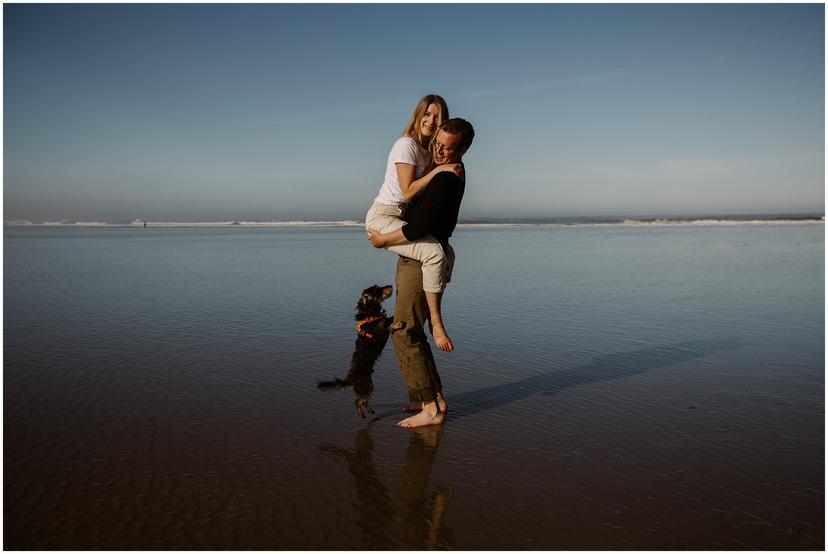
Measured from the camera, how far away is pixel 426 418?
162 inches

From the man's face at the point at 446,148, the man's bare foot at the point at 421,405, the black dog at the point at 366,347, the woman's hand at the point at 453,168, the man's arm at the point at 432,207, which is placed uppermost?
the man's face at the point at 446,148

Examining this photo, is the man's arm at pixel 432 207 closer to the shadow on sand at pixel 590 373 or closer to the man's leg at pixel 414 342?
the man's leg at pixel 414 342

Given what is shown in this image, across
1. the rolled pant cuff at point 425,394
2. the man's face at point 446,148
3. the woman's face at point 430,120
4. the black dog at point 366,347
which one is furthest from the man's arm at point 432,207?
the rolled pant cuff at point 425,394

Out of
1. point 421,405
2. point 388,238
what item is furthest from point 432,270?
point 421,405

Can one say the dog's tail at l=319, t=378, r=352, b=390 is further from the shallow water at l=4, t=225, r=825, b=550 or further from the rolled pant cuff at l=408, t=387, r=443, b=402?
the rolled pant cuff at l=408, t=387, r=443, b=402

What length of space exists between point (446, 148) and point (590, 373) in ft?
8.34

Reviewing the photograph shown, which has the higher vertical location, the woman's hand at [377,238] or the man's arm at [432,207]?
the man's arm at [432,207]

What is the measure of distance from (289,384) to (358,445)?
1308mm

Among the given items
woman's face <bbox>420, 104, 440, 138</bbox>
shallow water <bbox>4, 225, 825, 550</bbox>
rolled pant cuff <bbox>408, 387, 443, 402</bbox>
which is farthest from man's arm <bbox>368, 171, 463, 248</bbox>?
shallow water <bbox>4, 225, 825, 550</bbox>

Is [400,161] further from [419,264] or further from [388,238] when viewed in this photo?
[419,264]

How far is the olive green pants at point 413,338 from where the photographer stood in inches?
165

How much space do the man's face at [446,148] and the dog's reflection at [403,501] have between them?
1819 mm

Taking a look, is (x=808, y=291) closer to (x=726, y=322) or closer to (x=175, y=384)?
(x=726, y=322)

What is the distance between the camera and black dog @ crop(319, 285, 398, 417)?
4.11 m
